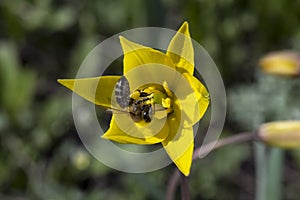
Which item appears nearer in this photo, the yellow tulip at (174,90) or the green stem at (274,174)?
the yellow tulip at (174,90)

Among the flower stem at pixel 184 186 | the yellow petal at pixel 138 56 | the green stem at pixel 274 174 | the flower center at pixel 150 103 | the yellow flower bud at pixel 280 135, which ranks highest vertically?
the yellow petal at pixel 138 56

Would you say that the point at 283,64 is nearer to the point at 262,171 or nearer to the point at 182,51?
the point at 262,171

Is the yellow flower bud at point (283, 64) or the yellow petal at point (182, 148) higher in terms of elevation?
the yellow petal at point (182, 148)

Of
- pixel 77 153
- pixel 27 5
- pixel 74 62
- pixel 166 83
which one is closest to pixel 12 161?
pixel 77 153

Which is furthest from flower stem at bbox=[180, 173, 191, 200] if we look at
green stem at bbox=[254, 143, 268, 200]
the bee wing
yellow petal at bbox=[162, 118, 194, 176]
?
green stem at bbox=[254, 143, 268, 200]

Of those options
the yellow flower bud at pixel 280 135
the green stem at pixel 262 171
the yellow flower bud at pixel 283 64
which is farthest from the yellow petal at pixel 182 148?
the yellow flower bud at pixel 283 64

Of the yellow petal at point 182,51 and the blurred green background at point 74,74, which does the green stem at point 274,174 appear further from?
the yellow petal at point 182,51

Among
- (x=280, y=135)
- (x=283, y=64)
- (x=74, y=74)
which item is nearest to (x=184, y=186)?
(x=280, y=135)

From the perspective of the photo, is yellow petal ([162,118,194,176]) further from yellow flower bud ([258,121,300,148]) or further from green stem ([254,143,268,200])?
green stem ([254,143,268,200])
